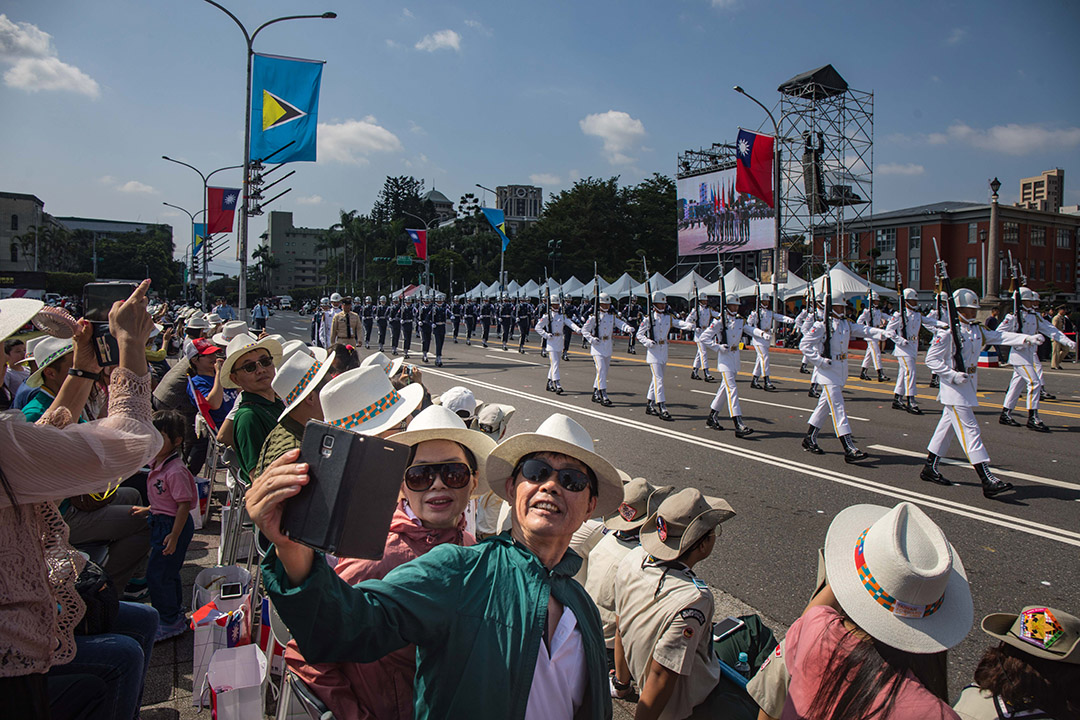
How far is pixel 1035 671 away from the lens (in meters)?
2.34

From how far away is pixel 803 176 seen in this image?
41812 millimetres

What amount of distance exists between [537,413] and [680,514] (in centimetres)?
983

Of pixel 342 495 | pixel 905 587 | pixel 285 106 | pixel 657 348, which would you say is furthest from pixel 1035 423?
pixel 285 106

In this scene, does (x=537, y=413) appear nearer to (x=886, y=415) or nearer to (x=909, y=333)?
(x=886, y=415)

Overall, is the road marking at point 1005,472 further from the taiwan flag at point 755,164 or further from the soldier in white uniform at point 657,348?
the taiwan flag at point 755,164

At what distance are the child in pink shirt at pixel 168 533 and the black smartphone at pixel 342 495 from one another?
3.36 m

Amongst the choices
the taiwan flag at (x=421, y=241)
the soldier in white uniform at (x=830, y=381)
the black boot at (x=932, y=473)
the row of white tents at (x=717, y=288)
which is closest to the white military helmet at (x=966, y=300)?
the soldier in white uniform at (x=830, y=381)

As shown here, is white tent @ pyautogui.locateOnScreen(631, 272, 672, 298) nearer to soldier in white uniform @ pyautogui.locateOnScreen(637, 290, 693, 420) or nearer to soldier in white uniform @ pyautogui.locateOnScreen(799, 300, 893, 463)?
soldier in white uniform @ pyautogui.locateOnScreen(637, 290, 693, 420)

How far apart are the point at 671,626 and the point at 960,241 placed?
65.2 metres

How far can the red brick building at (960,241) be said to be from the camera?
186 feet

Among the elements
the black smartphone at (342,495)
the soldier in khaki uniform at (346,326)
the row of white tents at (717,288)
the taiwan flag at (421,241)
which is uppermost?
the taiwan flag at (421,241)

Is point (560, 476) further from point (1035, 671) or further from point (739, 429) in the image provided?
point (739, 429)

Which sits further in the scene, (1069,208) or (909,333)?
(1069,208)

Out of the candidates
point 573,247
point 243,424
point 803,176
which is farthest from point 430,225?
point 243,424
